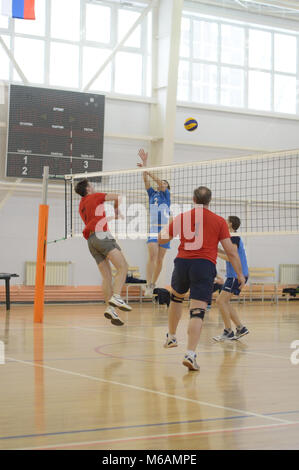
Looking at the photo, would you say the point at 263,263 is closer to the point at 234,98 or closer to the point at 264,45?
the point at 234,98

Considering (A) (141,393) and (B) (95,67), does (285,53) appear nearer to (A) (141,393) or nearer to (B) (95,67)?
(B) (95,67)

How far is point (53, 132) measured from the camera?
16.4m

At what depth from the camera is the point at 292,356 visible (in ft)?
24.7

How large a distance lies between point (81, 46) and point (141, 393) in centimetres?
1406

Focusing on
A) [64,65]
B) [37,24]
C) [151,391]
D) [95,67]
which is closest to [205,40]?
[95,67]

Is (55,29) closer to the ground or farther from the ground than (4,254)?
farther from the ground

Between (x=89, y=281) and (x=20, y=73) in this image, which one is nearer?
(x=20, y=73)

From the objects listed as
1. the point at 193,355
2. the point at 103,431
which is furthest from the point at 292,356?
the point at 103,431

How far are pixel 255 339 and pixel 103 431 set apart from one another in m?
5.85

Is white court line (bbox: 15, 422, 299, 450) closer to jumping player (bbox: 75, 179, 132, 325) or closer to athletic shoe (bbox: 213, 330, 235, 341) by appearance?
jumping player (bbox: 75, 179, 132, 325)

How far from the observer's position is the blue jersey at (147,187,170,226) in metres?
11.3

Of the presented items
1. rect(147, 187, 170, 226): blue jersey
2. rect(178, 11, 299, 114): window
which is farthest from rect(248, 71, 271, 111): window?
rect(147, 187, 170, 226): blue jersey

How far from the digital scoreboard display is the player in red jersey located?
1033cm

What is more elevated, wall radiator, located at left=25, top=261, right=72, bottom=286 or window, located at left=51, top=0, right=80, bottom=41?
window, located at left=51, top=0, right=80, bottom=41
